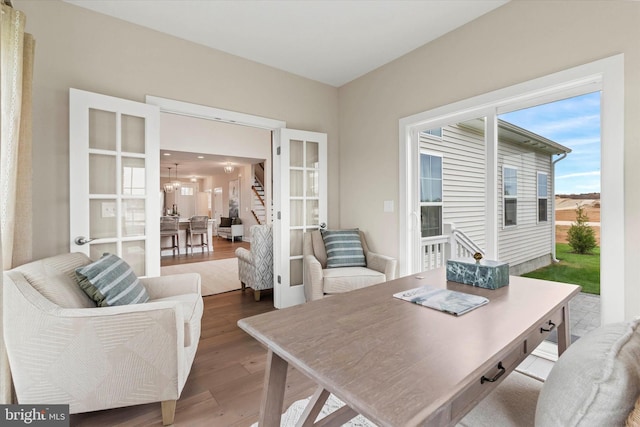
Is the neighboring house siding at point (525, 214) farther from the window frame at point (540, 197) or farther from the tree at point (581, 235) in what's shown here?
the tree at point (581, 235)

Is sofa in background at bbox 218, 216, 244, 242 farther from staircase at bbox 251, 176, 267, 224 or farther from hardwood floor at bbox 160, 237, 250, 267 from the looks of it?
hardwood floor at bbox 160, 237, 250, 267

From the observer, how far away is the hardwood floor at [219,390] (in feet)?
5.50

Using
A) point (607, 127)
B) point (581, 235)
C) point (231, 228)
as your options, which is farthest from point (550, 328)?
point (231, 228)

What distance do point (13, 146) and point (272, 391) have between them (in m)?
2.01

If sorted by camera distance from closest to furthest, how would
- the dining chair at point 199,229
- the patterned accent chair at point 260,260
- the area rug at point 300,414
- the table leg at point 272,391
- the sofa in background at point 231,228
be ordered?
the table leg at point 272,391, the area rug at point 300,414, the patterned accent chair at point 260,260, the dining chair at point 199,229, the sofa in background at point 231,228

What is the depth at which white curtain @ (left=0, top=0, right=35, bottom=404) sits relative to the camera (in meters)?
1.63

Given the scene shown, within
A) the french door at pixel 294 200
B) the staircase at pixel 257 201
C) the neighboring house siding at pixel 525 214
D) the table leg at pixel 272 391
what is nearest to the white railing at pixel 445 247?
the neighboring house siding at pixel 525 214

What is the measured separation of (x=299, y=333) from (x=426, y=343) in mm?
381

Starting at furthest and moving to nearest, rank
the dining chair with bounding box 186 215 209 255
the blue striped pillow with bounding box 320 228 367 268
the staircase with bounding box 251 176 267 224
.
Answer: the staircase with bounding box 251 176 267 224
the dining chair with bounding box 186 215 209 255
the blue striped pillow with bounding box 320 228 367 268

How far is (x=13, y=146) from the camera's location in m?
1.69

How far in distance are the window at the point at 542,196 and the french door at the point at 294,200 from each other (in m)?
2.21

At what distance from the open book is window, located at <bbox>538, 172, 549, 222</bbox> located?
1.61 m

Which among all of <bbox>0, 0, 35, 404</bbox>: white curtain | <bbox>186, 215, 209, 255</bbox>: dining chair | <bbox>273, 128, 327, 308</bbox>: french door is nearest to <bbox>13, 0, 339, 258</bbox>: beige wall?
<bbox>0, 0, 35, 404</bbox>: white curtain

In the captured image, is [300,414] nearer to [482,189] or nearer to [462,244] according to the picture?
[482,189]
